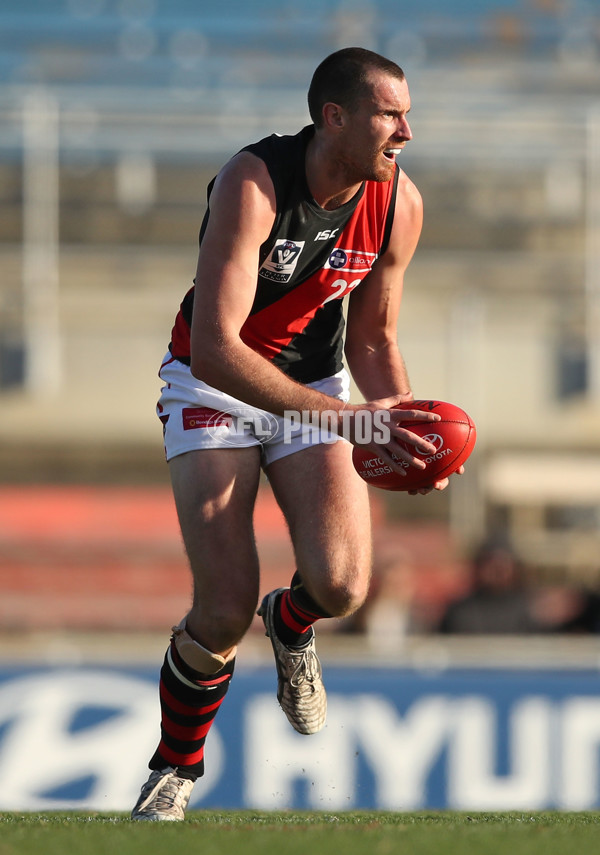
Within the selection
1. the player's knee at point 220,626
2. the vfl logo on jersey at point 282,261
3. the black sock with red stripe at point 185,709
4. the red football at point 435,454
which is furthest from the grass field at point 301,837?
the vfl logo on jersey at point 282,261

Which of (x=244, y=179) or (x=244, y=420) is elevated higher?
(x=244, y=179)

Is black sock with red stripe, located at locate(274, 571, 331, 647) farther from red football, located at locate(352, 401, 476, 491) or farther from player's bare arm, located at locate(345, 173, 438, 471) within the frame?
player's bare arm, located at locate(345, 173, 438, 471)

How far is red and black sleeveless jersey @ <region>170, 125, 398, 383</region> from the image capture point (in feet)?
13.9

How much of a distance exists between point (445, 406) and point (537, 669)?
3601 mm

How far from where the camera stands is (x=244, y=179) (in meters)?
4.09

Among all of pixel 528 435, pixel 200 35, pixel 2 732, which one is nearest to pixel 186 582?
pixel 528 435

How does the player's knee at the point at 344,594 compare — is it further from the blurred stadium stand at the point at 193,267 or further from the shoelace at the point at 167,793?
the blurred stadium stand at the point at 193,267

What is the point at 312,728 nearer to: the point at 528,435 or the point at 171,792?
the point at 171,792

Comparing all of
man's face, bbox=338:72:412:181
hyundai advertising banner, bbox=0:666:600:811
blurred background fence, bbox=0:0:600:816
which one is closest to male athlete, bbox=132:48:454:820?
man's face, bbox=338:72:412:181

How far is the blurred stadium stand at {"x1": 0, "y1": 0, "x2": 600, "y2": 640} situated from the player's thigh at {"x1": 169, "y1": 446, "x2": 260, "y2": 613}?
855 centimetres

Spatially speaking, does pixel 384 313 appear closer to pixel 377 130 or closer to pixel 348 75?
pixel 377 130

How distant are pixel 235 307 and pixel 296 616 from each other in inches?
48.0

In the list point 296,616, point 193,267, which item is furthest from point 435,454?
point 193,267

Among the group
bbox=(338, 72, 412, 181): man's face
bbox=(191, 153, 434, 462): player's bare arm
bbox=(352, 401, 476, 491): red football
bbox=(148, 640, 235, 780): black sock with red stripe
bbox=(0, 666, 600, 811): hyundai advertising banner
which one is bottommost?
bbox=(0, 666, 600, 811): hyundai advertising banner
